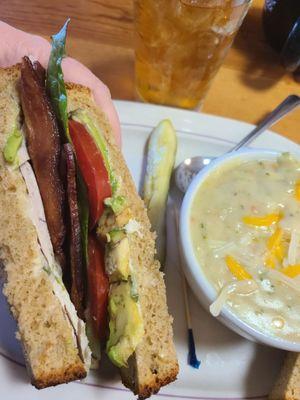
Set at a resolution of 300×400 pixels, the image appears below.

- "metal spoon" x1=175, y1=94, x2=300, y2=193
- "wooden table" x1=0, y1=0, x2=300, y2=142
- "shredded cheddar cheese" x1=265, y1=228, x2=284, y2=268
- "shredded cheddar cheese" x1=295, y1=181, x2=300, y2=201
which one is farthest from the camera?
"wooden table" x1=0, y1=0, x2=300, y2=142

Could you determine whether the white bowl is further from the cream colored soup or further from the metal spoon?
the metal spoon

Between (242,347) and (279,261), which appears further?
(242,347)

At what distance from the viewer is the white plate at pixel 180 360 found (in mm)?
1254

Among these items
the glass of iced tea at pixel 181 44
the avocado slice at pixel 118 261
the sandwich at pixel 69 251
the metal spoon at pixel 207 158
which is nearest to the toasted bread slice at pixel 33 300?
the sandwich at pixel 69 251

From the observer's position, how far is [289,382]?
50.9 inches

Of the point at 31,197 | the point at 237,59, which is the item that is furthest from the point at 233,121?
the point at 31,197

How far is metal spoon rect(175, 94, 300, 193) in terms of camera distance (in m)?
1.69

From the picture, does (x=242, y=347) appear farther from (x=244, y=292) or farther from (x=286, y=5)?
(x=286, y=5)

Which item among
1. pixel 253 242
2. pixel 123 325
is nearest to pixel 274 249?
pixel 253 242

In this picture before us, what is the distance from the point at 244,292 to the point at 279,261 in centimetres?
13

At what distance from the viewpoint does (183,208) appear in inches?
55.1

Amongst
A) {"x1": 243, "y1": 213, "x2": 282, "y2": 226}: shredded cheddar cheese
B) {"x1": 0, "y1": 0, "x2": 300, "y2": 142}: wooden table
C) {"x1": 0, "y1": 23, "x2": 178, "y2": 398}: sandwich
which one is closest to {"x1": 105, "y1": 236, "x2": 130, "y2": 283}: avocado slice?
{"x1": 0, "y1": 23, "x2": 178, "y2": 398}: sandwich

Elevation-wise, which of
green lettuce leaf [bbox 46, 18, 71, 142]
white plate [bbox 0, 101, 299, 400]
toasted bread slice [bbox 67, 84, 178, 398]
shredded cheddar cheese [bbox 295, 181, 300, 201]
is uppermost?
green lettuce leaf [bbox 46, 18, 71, 142]

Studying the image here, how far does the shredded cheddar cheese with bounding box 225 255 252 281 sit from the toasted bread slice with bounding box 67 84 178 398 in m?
0.18
